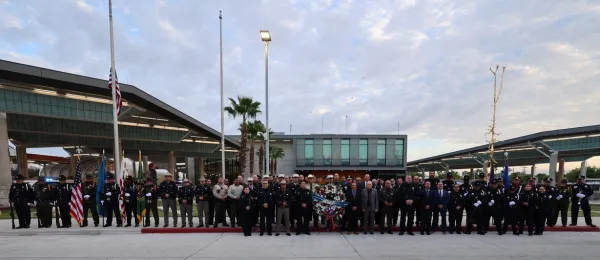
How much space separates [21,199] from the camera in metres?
12.4

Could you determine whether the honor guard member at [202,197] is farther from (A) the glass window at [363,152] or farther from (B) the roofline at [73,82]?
(A) the glass window at [363,152]

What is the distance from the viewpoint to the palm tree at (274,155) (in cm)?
5262

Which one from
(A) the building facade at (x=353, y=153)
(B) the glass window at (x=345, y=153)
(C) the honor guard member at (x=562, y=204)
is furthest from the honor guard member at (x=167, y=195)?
(B) the glass window at (x=345, y=153)

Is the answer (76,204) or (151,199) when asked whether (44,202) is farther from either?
(151,199)

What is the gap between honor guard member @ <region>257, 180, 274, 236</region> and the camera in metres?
10.9

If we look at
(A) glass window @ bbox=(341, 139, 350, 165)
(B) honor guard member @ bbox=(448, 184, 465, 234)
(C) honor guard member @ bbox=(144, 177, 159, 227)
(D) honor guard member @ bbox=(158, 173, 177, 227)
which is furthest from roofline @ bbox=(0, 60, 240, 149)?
(A) glass window @ bbox=(341, 139, 350, 165)

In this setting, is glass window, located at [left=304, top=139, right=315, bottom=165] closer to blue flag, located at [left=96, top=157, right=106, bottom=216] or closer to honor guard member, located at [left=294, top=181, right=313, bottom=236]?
blue flag, located at [left=96, top=157, right=106, bottom=216]

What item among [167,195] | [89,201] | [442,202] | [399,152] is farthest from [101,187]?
[399,152]

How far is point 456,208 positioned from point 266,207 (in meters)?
5.87

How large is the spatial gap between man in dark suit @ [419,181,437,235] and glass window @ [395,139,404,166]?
44166mm

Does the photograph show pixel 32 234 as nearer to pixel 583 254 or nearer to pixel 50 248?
pixel 50 248

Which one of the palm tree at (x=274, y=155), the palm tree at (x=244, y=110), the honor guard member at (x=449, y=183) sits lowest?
the palm tree at (x=274, y=155)

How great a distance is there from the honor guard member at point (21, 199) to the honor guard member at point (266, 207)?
26.9ft

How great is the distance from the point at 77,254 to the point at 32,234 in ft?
14.7
